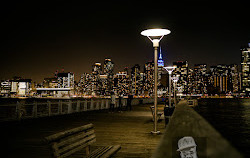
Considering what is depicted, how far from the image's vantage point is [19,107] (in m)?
16.5

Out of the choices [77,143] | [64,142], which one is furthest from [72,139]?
[64,142]

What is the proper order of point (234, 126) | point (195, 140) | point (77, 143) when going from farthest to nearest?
point (234, 126), point (77, 143), point (195, 140)

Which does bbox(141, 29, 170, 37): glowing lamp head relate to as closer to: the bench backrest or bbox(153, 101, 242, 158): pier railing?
the bench backrest

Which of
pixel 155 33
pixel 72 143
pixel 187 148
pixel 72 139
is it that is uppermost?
pixel 155 33

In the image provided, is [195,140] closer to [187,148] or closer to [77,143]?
[187,148]

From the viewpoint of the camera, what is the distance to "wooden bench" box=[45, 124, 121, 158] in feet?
12.6

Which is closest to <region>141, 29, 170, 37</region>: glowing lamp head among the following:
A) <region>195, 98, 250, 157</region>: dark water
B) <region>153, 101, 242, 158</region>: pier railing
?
<region>195, 98, 250, 157</region>: dark water

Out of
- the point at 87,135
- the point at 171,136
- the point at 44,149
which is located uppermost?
the point at 171,136

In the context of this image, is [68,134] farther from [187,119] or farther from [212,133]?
[212,133]

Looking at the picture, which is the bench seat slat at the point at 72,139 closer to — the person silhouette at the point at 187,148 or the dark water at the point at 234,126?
the person silhouette at the point at 187,148

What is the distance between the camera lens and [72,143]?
4906 mm

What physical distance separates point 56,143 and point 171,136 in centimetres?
188

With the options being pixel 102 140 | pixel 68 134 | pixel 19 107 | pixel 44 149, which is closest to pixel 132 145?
pixel 102 140

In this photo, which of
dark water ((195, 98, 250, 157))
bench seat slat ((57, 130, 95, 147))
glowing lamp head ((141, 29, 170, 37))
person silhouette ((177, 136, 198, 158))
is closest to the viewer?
person silhouette ((177, 136, 198, 158))
